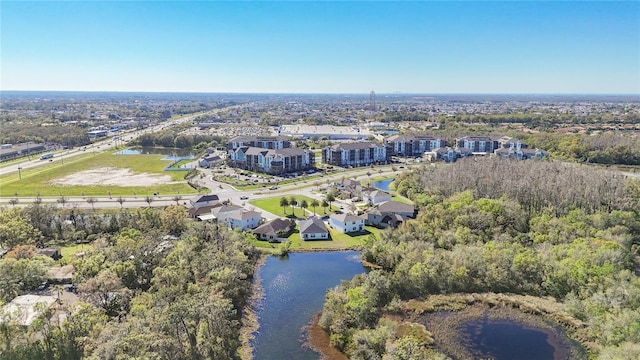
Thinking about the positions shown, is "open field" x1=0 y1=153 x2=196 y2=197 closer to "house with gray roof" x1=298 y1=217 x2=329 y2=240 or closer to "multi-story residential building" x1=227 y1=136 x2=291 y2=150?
"multi-story residential building" x1=227 y1=136 x2=291 y2=150

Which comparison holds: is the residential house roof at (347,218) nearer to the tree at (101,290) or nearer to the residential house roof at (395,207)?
the residential house roof at (395,207)

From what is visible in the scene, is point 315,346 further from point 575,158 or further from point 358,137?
point 358,137

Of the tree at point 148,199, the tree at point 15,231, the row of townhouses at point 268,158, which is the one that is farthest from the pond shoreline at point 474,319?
the row of townhouses at point 268,158

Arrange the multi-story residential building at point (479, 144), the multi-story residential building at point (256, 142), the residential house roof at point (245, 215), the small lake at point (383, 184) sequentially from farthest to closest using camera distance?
1. the multi-story residential building at point (479, 144)
2. the multi-story residential building at point (256, 142)
3. the small lake at point (383, 184)
4. the residential house roof at point (245, 215)

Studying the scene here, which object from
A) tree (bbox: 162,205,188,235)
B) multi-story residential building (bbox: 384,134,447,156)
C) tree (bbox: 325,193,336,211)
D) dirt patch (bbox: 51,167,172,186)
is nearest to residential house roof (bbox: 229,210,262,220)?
tree (bbox: 162,205,188,235)

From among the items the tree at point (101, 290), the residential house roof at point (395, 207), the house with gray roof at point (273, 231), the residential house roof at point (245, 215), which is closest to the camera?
the tree at point (101, 290)

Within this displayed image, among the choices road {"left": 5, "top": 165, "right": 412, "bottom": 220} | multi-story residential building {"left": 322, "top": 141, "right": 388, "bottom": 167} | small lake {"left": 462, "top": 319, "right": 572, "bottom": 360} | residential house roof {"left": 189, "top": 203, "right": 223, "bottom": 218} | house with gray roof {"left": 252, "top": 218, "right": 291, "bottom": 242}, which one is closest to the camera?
small lake {"left": 462, "top": 319, "right": 572, "bottom": 360}

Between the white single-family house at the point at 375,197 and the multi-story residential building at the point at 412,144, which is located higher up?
the multi-story residential building at the point at 412,144
